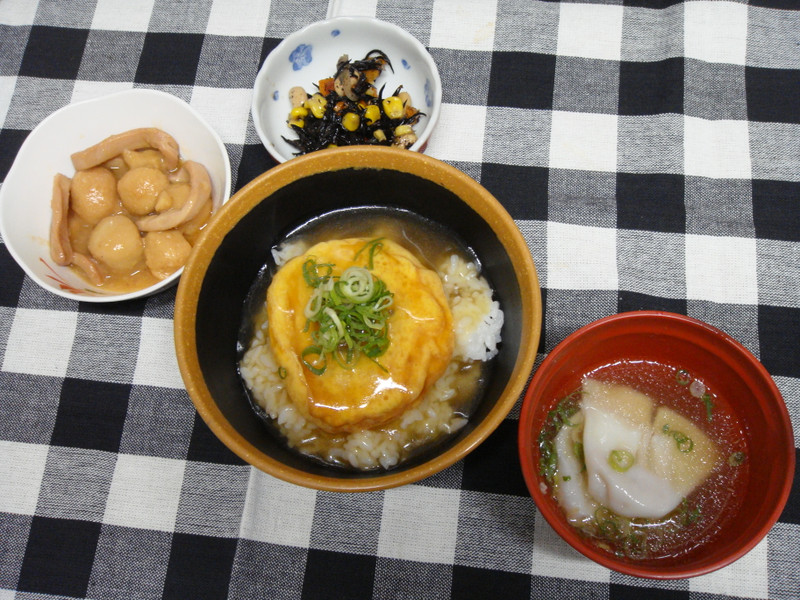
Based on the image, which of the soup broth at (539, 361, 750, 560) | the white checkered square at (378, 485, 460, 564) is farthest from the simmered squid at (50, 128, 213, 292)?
the soup broth at (539, 361, 750, 560)

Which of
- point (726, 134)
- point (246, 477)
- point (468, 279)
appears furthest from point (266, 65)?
point (726, 134)

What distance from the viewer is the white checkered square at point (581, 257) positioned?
6.73 ft

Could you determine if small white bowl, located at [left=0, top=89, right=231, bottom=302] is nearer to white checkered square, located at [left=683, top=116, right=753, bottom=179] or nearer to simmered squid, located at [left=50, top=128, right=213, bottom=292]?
simmered squid, located at [left=50, top=128, right=213, bottom=292]

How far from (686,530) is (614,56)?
170 cm

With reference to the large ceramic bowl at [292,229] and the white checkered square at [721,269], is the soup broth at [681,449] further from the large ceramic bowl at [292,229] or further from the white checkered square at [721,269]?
the white checkered square at [721,269]

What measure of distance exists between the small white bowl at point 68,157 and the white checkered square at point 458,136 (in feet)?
2.52

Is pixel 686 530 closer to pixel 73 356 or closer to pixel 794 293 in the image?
pixel 794 293

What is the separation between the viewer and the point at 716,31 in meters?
2.29

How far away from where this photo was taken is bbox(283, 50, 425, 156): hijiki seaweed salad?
209 centimetres

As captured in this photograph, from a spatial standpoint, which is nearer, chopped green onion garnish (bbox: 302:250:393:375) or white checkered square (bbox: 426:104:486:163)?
chopped green onion garnish (bbox: 302:250:393:375)

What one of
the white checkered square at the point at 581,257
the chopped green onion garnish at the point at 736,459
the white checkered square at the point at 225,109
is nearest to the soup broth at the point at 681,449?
the chopped green onion garnish at the point at 736,459

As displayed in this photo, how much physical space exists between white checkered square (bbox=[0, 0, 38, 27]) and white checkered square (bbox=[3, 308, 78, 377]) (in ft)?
4.17

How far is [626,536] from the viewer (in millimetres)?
1614

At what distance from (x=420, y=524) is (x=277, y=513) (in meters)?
0.46
